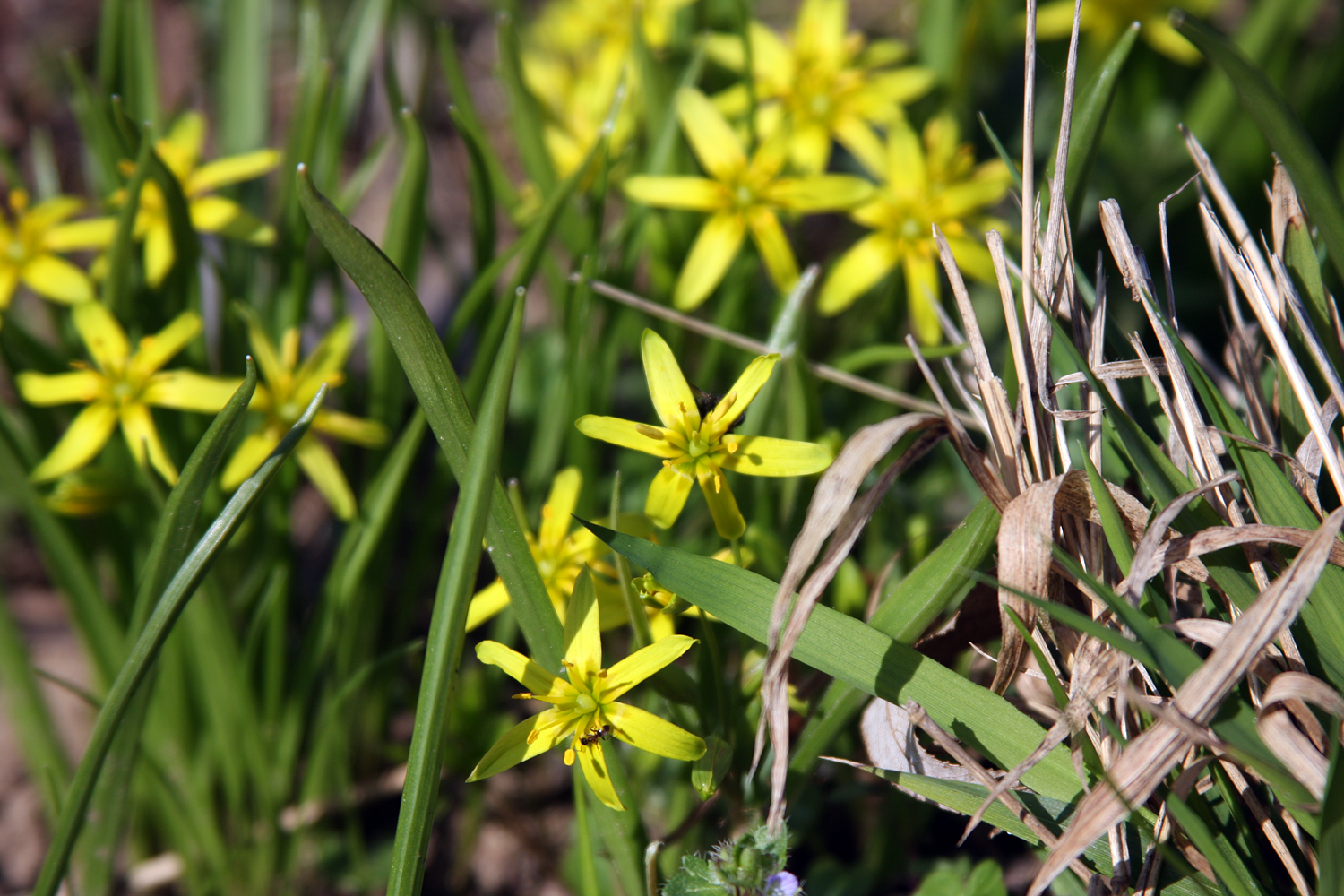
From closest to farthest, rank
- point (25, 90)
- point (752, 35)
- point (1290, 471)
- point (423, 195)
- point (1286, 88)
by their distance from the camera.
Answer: point (1290, 471) → point (423, 195) → point (752, 35) → point (1286, 88) → point (25, 90)

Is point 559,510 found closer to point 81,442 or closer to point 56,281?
point 81,442

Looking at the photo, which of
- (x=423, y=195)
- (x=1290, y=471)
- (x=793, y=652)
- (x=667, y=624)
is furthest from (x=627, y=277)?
(x=1290, y=471)

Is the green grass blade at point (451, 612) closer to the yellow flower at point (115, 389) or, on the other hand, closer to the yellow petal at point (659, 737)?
the yellow petal at point (659, 737)

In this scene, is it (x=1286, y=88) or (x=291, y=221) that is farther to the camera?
(x=1286, y=88)

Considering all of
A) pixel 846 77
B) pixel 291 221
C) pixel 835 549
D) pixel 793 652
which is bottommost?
pixel 793 652

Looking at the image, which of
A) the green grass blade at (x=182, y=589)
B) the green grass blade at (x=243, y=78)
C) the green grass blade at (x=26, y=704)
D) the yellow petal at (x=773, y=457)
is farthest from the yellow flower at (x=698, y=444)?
the green grass blade at (x=243, y=78)

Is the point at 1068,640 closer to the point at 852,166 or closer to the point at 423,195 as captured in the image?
the point at 423,195

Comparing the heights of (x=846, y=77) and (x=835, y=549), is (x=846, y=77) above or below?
above
